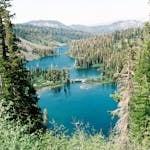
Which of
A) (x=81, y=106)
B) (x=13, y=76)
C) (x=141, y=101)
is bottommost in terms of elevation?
(x=81, y=106)

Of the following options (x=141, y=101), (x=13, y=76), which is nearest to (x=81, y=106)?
(x=141, y=101)

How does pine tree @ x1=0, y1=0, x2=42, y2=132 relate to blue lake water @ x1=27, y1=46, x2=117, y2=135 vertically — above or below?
above

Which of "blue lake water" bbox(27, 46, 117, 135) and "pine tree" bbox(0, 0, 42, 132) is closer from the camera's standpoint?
"pine tree" bbox(0, 0, 42, 132)

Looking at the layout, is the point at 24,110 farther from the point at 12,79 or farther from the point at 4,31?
the point at 4,31

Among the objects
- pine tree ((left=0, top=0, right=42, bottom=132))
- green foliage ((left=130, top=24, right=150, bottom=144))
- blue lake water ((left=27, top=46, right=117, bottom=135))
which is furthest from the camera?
blue lake water ((left=27, top=46, right=117, bottom=135))

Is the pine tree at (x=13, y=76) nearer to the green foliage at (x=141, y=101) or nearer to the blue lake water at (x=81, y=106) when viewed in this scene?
the green foliage at (x=141, y=101)

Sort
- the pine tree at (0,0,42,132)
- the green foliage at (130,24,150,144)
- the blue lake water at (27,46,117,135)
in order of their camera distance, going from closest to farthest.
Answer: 1. the green foliage at (130,24,150,144)
2. the pine tree at (0,0,42,132)
3. the blue lake water at (27,46,117,135)

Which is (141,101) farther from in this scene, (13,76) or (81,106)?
(81,106)

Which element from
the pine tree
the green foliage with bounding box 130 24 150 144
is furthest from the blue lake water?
the pine tree

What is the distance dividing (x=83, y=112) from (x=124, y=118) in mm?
107237

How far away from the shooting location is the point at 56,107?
15512cm

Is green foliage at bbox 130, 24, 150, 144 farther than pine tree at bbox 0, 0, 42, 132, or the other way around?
pine tree at bbox 0, 0, 42, 132

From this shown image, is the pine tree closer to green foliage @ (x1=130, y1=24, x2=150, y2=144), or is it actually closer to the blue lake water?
green foliage @ (x1=130, y1=24, x2=150, y2=144)

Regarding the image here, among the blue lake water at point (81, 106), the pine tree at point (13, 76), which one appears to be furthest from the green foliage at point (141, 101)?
the blue lake water at point (81, 106)
